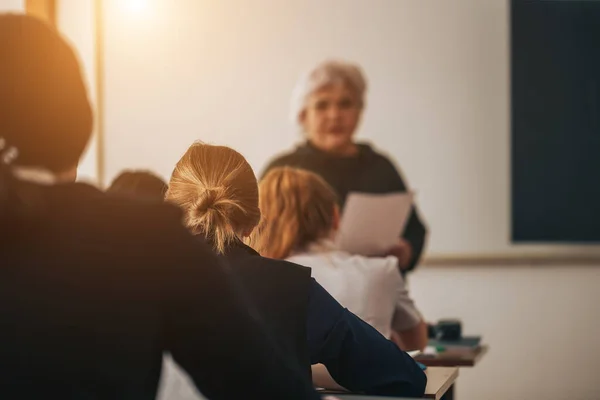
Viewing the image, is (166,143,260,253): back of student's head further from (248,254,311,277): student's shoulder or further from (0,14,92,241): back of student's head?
(0,14,92,241): back of student's head

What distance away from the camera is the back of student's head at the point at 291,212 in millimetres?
2574

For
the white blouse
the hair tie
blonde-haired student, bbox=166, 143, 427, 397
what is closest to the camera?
the hair tie

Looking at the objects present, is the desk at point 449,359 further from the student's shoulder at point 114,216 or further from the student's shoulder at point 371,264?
the student's shoulder at point 114,216

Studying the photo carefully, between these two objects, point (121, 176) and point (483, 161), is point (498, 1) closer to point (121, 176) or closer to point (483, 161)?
point (483, 161)

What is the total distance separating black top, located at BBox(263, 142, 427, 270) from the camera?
4172mm

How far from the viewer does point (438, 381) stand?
2.21m

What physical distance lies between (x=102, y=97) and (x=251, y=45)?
90 cm

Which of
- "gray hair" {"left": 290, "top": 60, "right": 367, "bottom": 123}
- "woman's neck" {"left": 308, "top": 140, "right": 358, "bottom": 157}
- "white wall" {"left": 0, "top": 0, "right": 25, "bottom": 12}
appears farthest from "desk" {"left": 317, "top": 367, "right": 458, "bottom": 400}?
"white wall" {"left": 0, "top": 0, "right": 25, "bottom": 12}

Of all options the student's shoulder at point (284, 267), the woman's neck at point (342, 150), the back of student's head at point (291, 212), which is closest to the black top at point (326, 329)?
the student's shoulder at point (284, 267)

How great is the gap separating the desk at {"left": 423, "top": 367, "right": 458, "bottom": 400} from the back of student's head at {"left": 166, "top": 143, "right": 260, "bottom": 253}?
548mm

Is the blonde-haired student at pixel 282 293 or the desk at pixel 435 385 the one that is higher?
the blonde-haired student at pixel 282 293

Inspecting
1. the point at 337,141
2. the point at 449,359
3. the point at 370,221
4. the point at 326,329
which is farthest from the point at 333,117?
the point at 326,329

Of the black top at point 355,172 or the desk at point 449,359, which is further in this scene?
the black top at point 355,172

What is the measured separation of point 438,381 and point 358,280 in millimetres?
455
